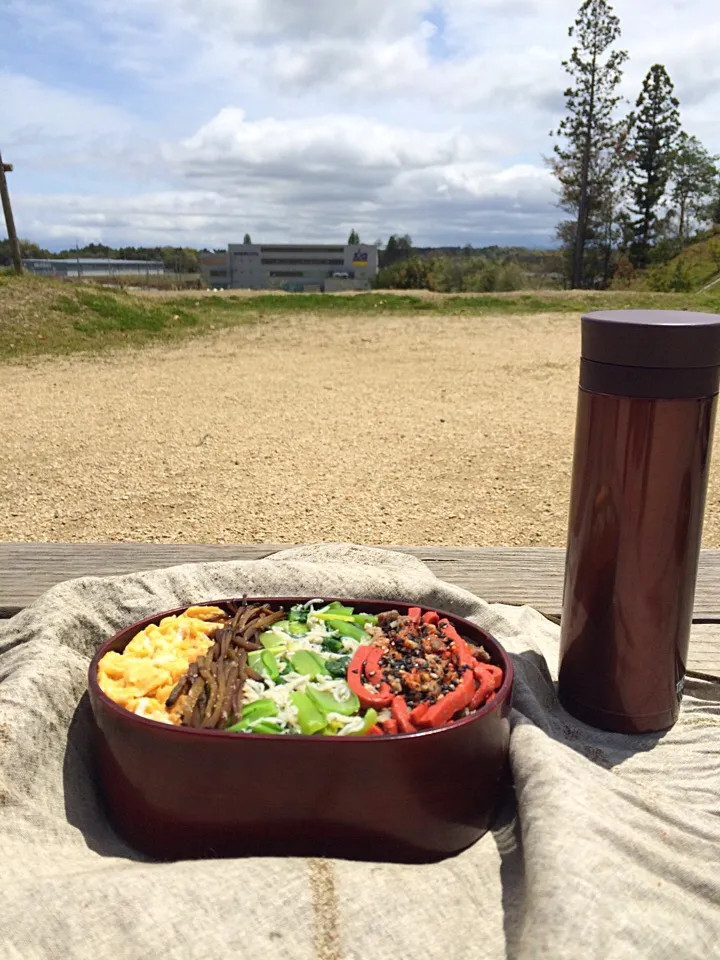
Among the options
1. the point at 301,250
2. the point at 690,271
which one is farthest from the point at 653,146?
the point at 301,250

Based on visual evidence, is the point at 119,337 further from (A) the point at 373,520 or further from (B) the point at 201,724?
(B) the point at 201,724

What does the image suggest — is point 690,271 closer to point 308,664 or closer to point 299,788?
point 308,664

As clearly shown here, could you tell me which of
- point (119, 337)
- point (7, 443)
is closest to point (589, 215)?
point (119, 337)

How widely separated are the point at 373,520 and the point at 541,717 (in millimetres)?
3474

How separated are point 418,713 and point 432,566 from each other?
1.34 meters

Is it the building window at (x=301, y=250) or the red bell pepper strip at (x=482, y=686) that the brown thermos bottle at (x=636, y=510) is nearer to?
the red bell pepper strip at (x=482, y=686)

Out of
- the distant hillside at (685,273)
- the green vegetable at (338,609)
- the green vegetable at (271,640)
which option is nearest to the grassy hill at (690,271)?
the distant hillside at (685,273)

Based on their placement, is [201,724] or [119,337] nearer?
[201,724]

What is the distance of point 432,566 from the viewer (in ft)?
9.73

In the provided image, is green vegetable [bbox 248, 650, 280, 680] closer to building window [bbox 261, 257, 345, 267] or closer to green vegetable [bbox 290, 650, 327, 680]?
green vegetable [bbox 290, 650, 327, 680]

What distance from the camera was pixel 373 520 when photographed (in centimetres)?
545

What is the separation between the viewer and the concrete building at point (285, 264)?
82.4 metres

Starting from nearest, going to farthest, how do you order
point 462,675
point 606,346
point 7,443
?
point 462,675
point 606,346
point 7,443

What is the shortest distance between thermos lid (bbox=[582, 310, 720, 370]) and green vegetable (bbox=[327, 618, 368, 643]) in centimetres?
81
